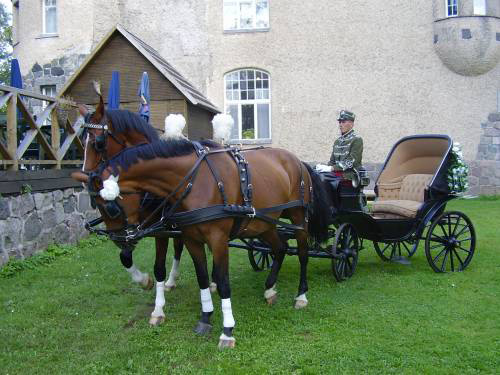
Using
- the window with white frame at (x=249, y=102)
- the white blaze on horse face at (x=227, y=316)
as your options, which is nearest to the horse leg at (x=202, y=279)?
the white blaze on horse face at (x=227, y=316)

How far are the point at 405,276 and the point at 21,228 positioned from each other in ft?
17.3

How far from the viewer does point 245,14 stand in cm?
1709

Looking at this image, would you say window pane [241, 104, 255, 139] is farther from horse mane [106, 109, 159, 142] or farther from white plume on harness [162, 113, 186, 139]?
horse mane [106, 109, 159, 142]

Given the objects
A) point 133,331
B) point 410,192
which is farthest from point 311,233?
point 133,331

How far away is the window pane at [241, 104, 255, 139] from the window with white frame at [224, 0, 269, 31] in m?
2.64

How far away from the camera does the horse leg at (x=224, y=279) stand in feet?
14.1

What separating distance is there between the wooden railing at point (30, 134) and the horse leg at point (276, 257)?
3777mm

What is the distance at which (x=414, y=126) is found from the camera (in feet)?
A: 53.5

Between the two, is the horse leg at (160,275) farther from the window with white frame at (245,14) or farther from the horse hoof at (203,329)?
the window with white frame at (245,14)

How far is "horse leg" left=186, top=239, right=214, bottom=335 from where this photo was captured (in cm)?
451

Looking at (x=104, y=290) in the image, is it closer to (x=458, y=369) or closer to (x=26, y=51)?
(x=458, y=369)

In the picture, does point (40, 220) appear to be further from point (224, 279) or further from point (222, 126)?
point (224, 279)

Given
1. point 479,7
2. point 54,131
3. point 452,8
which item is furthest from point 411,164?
point 479,7

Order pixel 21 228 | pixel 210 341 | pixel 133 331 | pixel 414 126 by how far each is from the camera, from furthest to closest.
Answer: pixel 414 126
pixel 21 228
pixel 133 331
pixel 210 341
